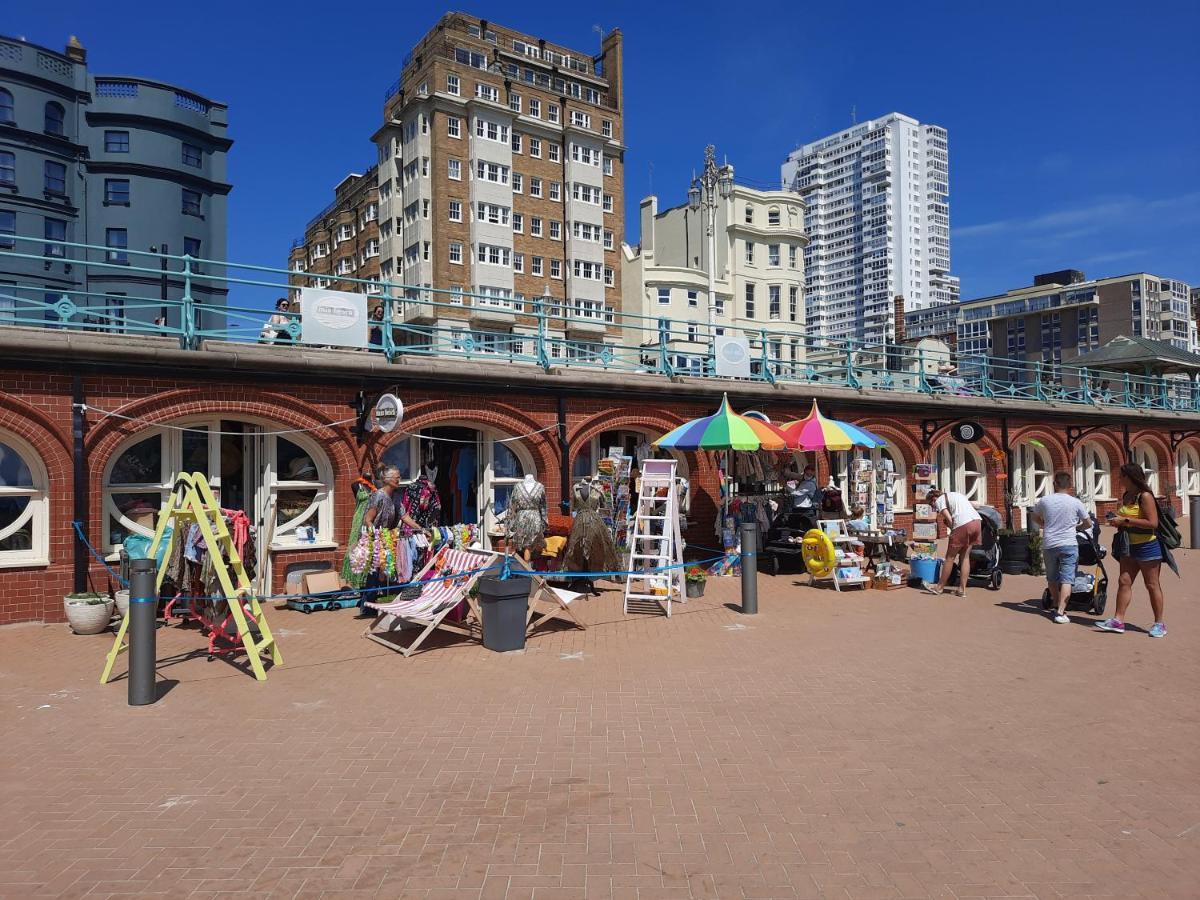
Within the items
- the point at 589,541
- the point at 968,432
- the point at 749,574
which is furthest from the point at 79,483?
the point at 968,432

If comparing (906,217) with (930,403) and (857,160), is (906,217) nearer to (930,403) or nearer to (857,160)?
(857,160)

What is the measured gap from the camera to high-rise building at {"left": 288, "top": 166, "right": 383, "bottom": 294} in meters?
55.6

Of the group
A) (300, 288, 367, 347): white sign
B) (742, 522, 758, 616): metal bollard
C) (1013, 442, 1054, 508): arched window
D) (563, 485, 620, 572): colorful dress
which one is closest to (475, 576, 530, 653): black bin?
(563, 485, 620, 572): colorful dress

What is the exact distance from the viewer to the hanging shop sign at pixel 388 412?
10758 millimetres

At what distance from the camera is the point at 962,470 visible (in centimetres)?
1977

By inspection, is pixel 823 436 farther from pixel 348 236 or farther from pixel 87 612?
pixel 348 236

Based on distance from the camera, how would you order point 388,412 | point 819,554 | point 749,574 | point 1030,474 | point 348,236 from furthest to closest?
point 348,236
point 1030,474
point 819,554
point 388,412
point 749,574

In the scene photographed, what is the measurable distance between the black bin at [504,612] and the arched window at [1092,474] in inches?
778

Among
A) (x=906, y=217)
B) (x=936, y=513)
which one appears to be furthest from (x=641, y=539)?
(x=906, y=217)

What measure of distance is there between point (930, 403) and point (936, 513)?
583 cm

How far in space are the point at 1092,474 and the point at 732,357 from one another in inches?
558

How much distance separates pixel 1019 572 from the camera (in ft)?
43.9

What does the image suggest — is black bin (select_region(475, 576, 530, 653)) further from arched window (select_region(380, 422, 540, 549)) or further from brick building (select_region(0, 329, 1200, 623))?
arched window (select_region(380, 422, 540, 549))

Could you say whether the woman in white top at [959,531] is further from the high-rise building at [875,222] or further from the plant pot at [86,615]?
the high-rise building at [875,222]
